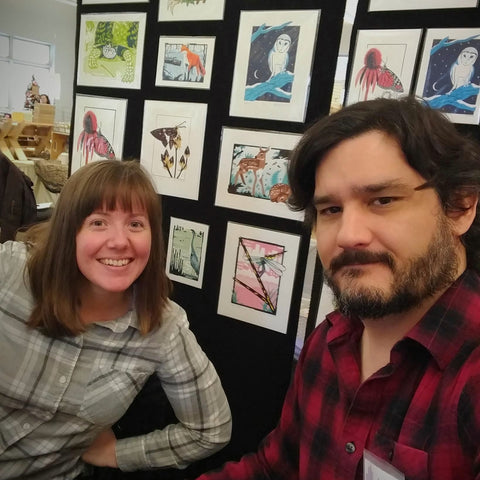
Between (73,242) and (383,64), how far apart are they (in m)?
1.11

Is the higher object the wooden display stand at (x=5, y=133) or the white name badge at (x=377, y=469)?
the wooden display stand at (x=5, y=133)

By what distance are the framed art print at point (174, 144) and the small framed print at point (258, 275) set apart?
1.00 feet

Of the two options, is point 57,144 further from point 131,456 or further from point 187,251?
point 131,456

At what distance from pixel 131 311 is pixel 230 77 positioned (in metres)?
1.05

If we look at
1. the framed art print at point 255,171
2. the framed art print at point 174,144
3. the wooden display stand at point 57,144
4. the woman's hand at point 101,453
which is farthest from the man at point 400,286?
the wooden display stand at point 57,144

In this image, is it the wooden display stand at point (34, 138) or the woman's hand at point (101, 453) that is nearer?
the woman's hand at point (101, 453)

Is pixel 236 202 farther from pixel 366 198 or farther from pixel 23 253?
pixel 366 198

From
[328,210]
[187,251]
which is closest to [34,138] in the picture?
[187,251]

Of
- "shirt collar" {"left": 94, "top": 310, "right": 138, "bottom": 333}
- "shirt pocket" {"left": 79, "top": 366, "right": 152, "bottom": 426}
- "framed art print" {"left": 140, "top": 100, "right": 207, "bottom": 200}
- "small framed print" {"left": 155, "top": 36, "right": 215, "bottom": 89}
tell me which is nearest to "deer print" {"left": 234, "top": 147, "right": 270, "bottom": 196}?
"framed art print" {"left": 140, "top": 100, "right": 207, "bottom": 200}

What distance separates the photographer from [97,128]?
7.40ft

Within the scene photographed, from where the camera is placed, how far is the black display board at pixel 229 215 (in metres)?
1.67

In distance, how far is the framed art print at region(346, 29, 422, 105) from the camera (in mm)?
1451

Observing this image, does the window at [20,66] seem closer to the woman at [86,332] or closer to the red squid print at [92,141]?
the red squid print at [92,141]

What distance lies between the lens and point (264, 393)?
1.97 meters
